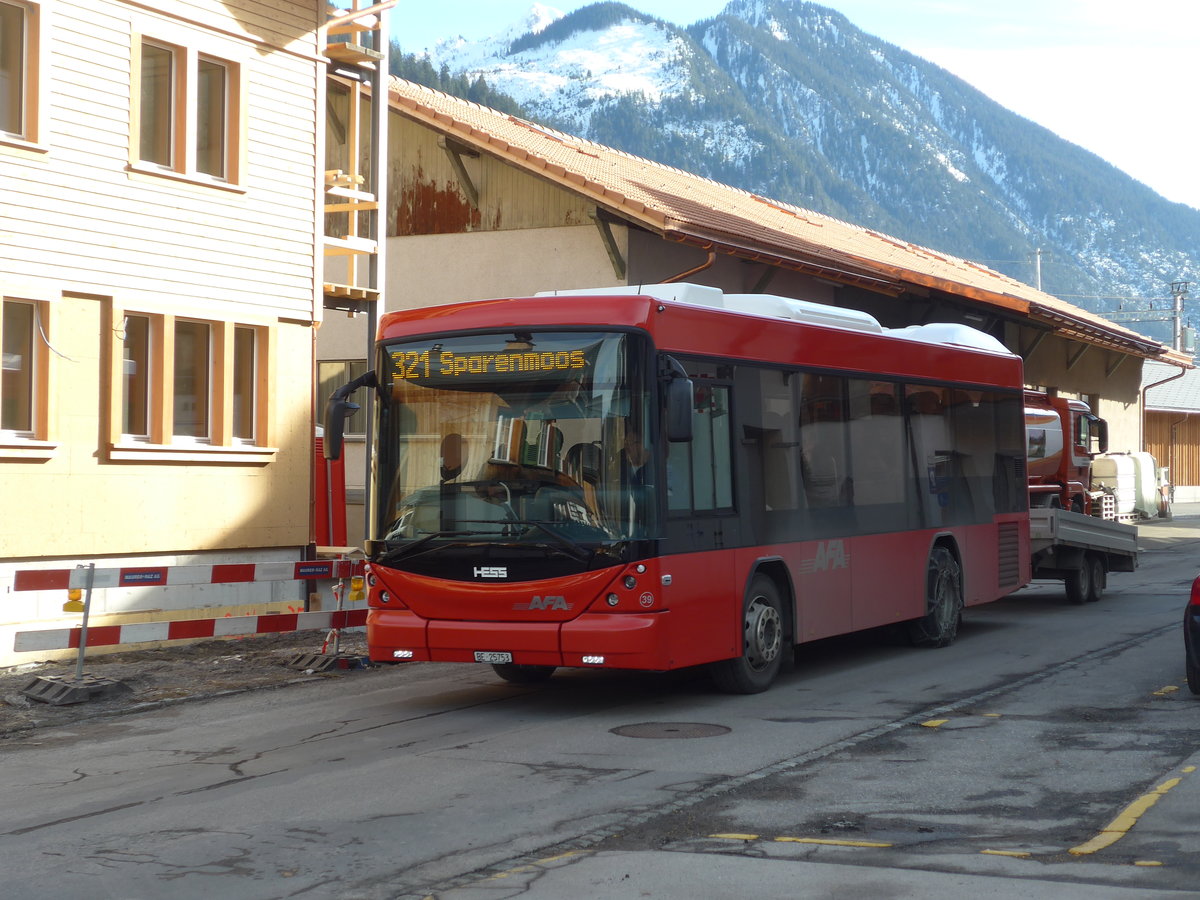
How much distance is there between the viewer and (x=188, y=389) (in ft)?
55.0

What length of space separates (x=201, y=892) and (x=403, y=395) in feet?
17.5

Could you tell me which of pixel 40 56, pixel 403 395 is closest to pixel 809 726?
pixel 403 395

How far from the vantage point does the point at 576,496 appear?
34.1 feet

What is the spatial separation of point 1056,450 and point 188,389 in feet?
41.5

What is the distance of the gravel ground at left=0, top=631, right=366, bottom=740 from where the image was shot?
11.4 metres

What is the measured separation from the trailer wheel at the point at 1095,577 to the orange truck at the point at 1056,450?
2432 millimetres


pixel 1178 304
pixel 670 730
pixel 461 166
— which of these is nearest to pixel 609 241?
pixel 461 166

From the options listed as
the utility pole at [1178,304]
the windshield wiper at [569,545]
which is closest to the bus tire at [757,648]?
the windshield wiper at [569,545]

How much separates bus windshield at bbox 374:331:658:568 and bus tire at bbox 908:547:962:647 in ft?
16.6

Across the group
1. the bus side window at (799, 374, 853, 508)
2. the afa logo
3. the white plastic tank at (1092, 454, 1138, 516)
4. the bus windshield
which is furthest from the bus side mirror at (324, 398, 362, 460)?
the white plastic tank at (1092, 454, 1138, 516)

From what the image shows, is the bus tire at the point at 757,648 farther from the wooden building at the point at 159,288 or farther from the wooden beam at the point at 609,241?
the wooden beam at the point at 609,241

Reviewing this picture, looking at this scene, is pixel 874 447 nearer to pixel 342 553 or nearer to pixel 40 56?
pixel 342 553

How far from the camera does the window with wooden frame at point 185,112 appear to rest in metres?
16.2

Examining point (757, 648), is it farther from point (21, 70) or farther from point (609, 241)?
point (609, 241)
